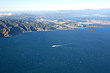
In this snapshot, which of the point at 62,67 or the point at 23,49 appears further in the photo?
the point at 23,49

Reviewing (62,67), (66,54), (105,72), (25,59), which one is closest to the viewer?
(105,72)

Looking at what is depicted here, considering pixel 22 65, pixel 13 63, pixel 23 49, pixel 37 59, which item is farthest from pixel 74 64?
pixel 23 49

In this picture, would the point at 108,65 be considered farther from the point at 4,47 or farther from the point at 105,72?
the point at 4,47

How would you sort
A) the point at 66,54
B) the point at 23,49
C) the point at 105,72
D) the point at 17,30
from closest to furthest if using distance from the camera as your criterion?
the point at 105,72 < the point at 66,54 < the point at 23,49 < the point at 17,30

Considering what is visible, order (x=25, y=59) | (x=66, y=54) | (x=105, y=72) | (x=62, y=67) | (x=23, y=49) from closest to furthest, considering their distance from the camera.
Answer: (x=105, y=72)
(x=62, y=67)
(x=25, y=59)
(x=66, y=54)
(x=23, y=49)

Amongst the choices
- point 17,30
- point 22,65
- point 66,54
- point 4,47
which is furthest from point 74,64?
point 17,30

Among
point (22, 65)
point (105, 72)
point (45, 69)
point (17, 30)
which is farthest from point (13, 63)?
point (17, 30)

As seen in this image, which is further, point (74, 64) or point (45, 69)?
point (74, 64)

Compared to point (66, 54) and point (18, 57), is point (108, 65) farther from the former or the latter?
point (18, 57)

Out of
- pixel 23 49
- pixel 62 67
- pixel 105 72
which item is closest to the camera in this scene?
pixel 105 72
